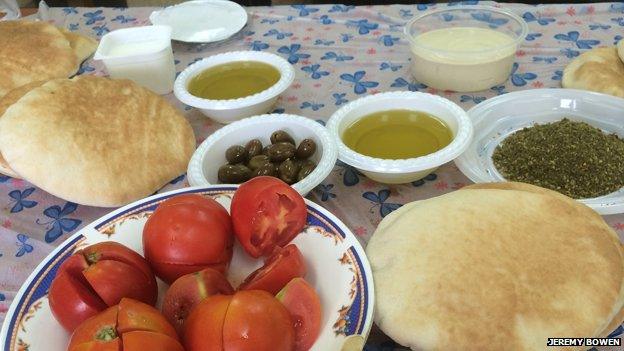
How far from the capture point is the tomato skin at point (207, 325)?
0.74 metres

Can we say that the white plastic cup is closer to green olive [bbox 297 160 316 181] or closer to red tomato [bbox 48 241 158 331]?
green olive [bbox 297 160 316 181]

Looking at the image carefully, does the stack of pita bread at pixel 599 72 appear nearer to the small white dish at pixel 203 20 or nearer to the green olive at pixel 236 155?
the green olive at pixel 236 155

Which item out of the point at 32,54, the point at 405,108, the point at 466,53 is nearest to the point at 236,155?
the point at 405,108

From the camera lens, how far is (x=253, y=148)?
129 cm

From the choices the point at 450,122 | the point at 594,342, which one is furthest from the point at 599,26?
the point at 594,342

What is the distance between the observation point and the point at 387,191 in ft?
4.28

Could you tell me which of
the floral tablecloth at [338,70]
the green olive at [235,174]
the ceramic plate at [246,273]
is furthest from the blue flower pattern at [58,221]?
the green olive at [235,174]

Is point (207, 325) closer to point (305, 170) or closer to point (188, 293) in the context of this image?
point (188, 293)

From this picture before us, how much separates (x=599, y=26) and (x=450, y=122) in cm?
94

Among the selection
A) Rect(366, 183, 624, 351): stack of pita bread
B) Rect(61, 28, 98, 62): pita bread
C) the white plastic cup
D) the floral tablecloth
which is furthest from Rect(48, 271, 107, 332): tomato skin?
Rect(61, 28, 98, 62): pita bread

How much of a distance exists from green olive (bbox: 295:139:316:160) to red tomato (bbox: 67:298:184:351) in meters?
0.58

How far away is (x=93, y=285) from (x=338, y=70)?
1.19 meters

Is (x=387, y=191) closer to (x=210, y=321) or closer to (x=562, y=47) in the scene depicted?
(x=210, y=321)

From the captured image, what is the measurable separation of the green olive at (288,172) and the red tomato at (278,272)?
0.99 feet
